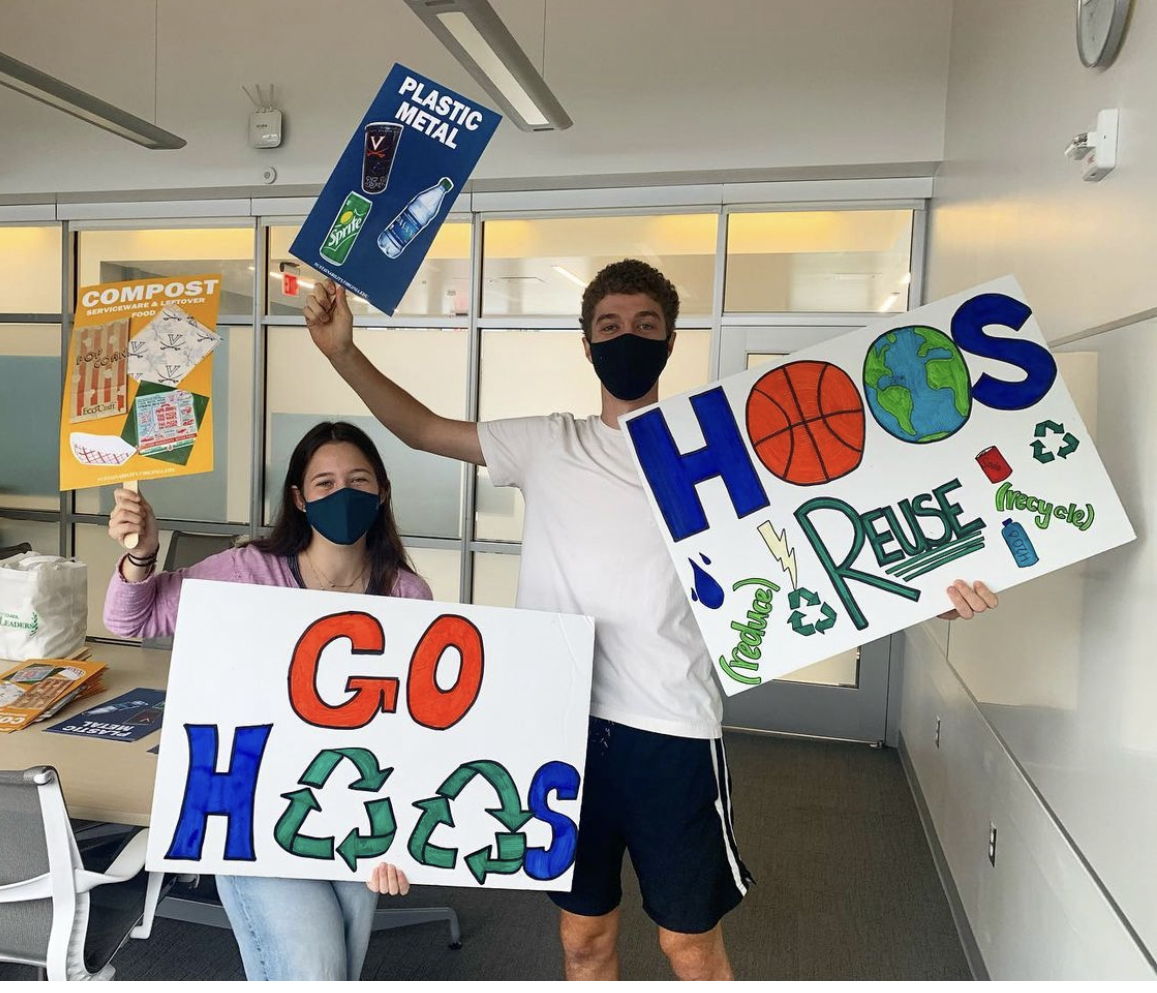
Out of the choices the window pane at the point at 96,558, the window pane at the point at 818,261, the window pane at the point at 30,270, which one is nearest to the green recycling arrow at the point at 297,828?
the window pane at the point at 818,261

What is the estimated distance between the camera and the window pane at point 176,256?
5.10 meters

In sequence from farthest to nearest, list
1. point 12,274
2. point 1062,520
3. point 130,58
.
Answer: point 12,274 < point 130,58 < point 1062,520

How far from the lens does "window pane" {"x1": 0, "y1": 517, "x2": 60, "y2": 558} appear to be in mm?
5496

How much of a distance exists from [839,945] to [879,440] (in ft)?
5.78

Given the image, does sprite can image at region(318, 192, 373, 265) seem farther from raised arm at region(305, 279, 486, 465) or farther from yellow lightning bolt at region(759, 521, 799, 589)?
yellow lightning bolt at region(759, 521, 799, 589)

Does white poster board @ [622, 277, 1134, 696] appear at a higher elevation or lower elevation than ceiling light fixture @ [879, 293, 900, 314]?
lower

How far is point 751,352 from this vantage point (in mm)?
4391

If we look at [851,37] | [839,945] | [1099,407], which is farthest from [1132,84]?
[851,37]

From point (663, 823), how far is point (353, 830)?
0.54m

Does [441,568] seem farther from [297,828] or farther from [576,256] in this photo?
[297,828]

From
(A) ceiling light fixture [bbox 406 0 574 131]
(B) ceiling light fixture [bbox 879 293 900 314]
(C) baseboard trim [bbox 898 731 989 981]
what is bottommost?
(C) baseboard trim [bbox 898 731 989 981]

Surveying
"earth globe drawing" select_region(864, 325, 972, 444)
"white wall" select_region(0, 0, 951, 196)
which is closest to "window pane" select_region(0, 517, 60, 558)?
"white wall" select_region(0, 0, 951, 196)

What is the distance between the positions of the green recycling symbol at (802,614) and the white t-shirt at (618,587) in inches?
8.5

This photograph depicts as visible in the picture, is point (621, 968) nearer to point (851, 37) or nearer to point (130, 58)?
point (851, 37)
